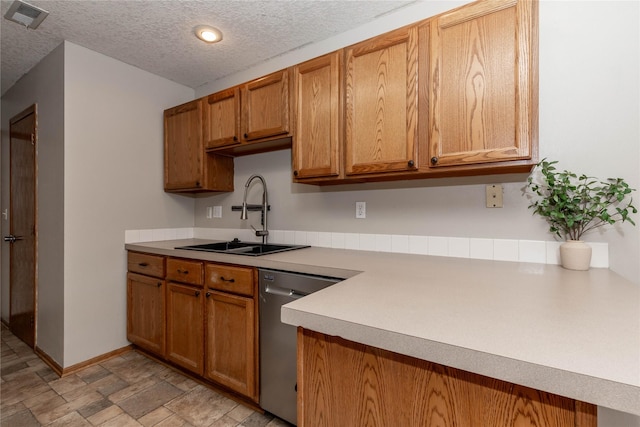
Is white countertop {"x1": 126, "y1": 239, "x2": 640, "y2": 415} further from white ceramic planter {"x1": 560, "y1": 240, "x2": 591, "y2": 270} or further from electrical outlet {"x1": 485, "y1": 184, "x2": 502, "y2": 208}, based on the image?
electrical outlet {"x1": 485, "y1": 184, "x2": 502, "y2": 208}

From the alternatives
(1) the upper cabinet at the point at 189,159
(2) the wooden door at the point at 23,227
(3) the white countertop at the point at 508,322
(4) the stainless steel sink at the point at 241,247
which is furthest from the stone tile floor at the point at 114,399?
(1) the upper cabinet at the point at 189,159

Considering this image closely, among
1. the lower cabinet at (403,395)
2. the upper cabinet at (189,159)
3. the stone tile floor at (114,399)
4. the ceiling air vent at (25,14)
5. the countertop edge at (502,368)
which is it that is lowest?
the stone tile floor at (114,399)

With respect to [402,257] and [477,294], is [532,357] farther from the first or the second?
[402,257]

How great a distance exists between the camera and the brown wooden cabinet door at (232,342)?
1684 mm

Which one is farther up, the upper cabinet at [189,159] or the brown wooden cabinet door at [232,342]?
the upper cabinet at [189,159]

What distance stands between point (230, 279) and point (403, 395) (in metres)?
1.25

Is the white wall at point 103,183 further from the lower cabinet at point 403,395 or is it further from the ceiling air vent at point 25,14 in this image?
the lower cabinet at point 403,395

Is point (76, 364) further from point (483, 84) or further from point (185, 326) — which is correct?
point (483, 84)

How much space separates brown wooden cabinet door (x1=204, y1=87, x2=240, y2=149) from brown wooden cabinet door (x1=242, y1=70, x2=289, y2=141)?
0.28 feet

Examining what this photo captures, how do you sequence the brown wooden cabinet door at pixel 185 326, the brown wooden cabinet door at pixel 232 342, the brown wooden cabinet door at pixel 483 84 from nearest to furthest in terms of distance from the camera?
the brown wooden cabinet door at pixel 483 84
the brown wooden cabinet door at pixel 232 342
the brown wooden cabinet door at pixel 185 326

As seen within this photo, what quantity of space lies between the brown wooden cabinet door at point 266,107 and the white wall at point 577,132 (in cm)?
86

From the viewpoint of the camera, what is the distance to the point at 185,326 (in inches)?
80.2

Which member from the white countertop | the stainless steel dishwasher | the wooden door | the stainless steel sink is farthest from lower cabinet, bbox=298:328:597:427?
the wooden door

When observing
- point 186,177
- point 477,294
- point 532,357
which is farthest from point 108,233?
point 532,357
